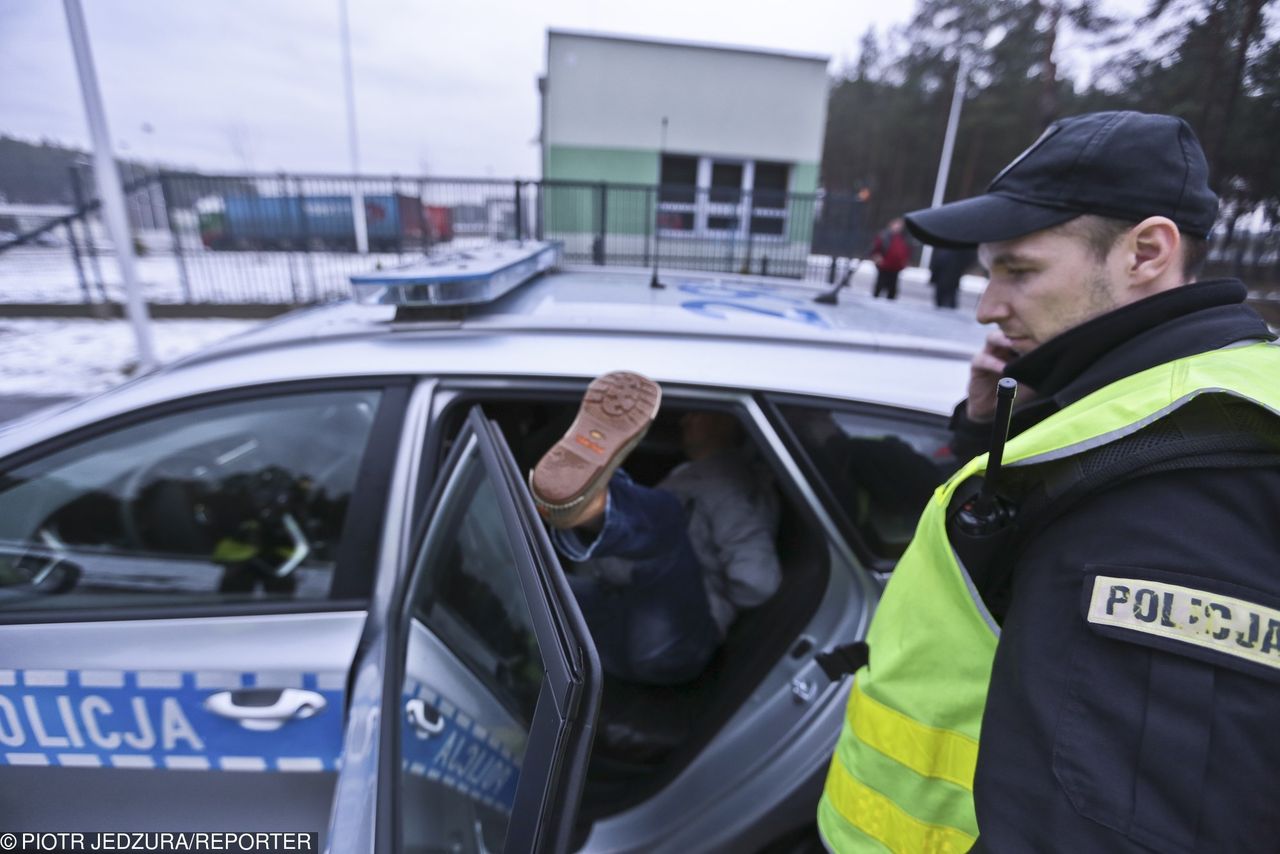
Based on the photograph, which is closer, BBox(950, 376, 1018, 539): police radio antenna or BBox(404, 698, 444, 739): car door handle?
BBox(950, 376, 1018, 539): police radio antenna

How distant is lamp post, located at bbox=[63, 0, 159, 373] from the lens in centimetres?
469

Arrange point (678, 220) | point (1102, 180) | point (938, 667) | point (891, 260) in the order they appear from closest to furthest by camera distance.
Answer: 1. point (938, 667)
2. point (1102, 180)
3. point (891, 260)
4. point (678, 220)

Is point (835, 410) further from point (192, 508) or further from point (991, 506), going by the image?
point (192, 508)

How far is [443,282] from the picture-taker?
150cm

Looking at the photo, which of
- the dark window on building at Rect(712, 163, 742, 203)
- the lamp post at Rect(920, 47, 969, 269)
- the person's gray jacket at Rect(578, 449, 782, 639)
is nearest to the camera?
the person's gray jacket at Rect(578, 449, 782, 639)

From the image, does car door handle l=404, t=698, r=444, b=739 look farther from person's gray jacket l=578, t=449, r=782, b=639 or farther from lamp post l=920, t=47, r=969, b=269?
lamp post l=920, t=47, r=969, b=269

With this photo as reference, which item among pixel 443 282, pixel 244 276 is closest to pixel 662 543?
pixel 443 282

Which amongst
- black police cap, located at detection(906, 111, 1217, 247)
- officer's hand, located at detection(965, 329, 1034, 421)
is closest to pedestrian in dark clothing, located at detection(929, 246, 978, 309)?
officer's hand, located at detection(965, 329, 1034, 421)

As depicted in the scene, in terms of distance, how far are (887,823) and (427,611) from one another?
0.93m

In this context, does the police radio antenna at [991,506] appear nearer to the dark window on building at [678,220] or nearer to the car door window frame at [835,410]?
the car door window frame at [835,410]

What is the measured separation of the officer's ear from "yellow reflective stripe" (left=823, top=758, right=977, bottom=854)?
0.84 m

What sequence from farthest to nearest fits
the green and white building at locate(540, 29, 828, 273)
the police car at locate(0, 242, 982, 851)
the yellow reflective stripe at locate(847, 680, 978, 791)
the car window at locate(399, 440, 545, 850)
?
the green and white building at locate(540, 29, 828, 273) → the police car at locate(0, 242, 982, 851) → the car window at locate(399, 440, 545, 850) → the yellow reflective stripe at locate(847, 680, 978, 791)

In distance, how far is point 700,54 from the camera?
11.9m

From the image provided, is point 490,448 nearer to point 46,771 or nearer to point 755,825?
point 755,825
